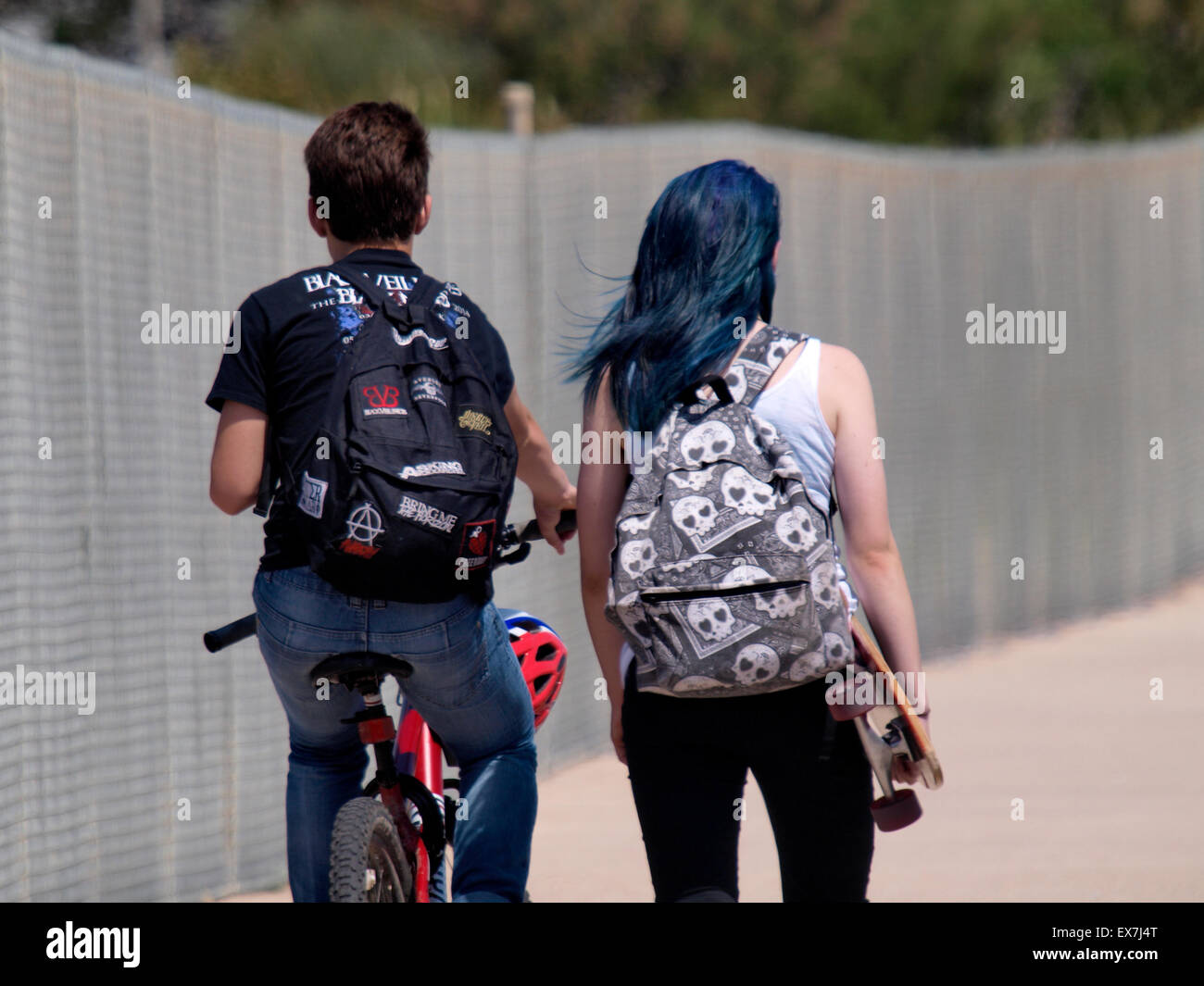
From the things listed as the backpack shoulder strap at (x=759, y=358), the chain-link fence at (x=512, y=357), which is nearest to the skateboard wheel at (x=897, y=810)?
the backpack shoulder strap at (x=759, y=358)

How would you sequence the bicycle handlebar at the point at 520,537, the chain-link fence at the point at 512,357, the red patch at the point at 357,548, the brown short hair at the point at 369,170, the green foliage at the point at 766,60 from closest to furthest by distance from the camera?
the red patch at the point at 357,548
the brown short hair at the point at 369,170
the bicycle handlebar at the point at 520,537
the chain-link fence at the point at 512,357
the green foliage at the point at 766,60

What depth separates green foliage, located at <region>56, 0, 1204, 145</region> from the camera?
85.6 feet

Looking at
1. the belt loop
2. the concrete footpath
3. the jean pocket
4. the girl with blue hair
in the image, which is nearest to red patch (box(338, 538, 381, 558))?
the jean pocket

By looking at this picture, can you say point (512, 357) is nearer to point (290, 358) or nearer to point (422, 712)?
point (422, 712)

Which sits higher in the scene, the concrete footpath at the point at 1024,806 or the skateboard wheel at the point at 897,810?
the skateboard wheel at the point at 897,810

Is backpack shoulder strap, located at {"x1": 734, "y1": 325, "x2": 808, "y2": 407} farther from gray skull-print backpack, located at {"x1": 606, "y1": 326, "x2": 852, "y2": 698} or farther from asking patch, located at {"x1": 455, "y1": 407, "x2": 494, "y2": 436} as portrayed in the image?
asking patch, located at {"x1": 455, "y1": 407, "x2": 494, "y2": 436}

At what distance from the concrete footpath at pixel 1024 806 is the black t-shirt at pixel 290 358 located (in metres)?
2.52

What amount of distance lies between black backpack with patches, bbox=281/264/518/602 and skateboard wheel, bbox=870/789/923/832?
2.82 ft

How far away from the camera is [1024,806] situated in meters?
6.81

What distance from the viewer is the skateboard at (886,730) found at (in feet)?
10.7

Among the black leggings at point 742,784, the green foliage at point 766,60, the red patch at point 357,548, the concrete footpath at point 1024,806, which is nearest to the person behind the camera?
the black leggings at point 742,784

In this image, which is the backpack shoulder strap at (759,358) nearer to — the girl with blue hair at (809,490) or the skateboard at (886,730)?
the girl with blue hair at (809,490)

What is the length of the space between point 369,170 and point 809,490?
43.3 inches
